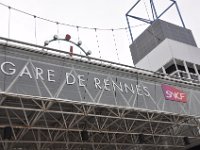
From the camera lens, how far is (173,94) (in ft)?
85.4

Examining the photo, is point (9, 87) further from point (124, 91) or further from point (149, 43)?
point (149, 43)

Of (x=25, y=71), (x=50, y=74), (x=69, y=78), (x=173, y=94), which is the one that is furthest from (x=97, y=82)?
(x=173, y=94)

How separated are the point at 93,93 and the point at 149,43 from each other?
89.7ft

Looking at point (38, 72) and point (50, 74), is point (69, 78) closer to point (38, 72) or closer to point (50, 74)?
point (50, 74)

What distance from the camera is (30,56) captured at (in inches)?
737

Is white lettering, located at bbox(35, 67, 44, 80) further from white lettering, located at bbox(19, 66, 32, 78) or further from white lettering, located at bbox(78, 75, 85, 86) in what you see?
white lettering, located at bbox(78, 75, 85, 86)

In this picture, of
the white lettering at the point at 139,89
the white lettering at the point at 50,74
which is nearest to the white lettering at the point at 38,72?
the white lettering at the point at 50,74

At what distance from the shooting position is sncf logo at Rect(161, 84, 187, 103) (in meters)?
25.4

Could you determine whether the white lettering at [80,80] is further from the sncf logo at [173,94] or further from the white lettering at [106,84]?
the sncf logo at [173,94]

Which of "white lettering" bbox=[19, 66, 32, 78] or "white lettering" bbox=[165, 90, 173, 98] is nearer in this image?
"white lettering" bbox=[19, 66, 32, 78]

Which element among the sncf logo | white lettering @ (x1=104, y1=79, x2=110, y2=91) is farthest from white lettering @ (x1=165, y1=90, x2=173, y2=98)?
white lettering @ (x1=104, y1=79, x2=110, y2=91)

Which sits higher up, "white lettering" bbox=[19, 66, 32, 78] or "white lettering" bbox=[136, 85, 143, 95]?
"white lettering" bbox=[136, 85, 143, 95]

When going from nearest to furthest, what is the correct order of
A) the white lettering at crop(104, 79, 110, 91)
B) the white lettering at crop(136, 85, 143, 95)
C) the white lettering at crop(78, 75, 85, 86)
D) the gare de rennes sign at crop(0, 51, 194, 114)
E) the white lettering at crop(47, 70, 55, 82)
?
1. the gare de rennes sign at crop(0, 51, 194, 114)
2. the white lettering at crop(47, 70, 55, 82)
3. the white lettering at crop(78, 75, 85, 86)
4. the white lettering at crop(104, 79, 110, 91)
5. the white lettering at crop(136, 85, 143, 95)

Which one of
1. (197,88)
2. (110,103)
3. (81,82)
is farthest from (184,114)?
(81,82)
